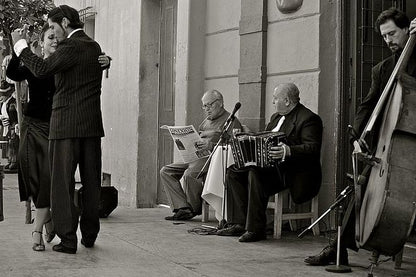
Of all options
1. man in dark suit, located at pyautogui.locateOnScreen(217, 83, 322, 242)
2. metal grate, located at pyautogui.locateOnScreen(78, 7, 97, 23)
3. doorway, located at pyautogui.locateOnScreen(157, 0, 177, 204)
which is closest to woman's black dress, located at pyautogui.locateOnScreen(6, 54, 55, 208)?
man in dark suit, located at pyautogui.locateOnScreen(217, 83, 322, 242)

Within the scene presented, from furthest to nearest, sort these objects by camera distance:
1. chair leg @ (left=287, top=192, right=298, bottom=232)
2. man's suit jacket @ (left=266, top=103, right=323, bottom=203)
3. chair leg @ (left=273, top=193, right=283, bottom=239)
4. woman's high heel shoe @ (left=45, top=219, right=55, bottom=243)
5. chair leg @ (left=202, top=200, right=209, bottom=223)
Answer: chair leg @ (left=202, top=200, right=209, bottom=223) < chair leg @ (left=287, top=192, right=298, bottom=232) < chair leg @ (left=273, top=193, right=283, bottom=239) < man's suit jacket @ (left=266, top=103, right=323, bottom=203) < woman's high heel shoe @ (left=45, top=219, right=55, bottom=243)

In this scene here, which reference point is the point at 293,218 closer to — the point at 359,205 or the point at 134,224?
the point at 134,224

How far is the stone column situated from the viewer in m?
8.25

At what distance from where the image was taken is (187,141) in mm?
8281

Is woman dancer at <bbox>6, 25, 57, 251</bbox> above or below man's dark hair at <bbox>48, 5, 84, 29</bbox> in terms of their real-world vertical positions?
below

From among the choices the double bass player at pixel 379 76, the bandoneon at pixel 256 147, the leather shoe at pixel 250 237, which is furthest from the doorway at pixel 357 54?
the double bass player at pixel 379 76

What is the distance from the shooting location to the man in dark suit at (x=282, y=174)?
6.93 meters

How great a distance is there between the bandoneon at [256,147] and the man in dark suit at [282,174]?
0.07 m

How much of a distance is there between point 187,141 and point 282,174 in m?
1.54

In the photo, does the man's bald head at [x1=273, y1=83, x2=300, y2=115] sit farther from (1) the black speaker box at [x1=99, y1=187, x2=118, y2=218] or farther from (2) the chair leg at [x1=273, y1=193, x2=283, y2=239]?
(1) the black speaker box at [x1=99, y1=187, x2=118, y2=218]

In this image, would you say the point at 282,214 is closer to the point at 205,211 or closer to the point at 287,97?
the point at 287,97

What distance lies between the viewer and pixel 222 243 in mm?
6902

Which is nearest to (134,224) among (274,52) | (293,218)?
(293,218)

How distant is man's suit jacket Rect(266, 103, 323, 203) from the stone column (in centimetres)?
111
